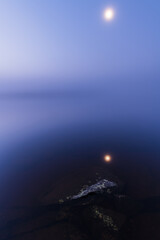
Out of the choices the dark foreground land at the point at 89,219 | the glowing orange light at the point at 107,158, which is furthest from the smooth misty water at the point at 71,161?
the dark foreground land at the point at 89,219

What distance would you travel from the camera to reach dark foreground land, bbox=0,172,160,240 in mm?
11070

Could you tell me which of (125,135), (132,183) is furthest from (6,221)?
(125,135)

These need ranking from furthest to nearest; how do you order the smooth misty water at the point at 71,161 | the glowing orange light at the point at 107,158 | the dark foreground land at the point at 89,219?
1. the glowing orange light at the point at 107,158
2. the smooth misty water at the point at 71,161
3. the dark foreground land at the point at 89,219

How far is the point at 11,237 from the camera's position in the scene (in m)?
11.3

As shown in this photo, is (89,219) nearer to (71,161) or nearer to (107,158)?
(71,161)

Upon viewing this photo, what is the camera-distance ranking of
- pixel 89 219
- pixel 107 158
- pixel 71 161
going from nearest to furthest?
pixel 89 219 < pixel 71 161 < pixel 107 158

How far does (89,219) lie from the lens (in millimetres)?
12203

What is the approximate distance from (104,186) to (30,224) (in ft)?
30.6

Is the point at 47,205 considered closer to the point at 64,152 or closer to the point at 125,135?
the point at 64,152

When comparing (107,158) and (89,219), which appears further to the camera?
(107,158)

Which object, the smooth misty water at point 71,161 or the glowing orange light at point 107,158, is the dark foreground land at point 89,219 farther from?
the glowing orange light at point 107,158

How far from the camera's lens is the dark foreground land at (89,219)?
1107 cm

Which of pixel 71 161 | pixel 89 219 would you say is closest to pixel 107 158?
pixel 71 161

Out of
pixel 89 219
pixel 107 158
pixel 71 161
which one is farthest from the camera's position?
pixel 107 158
